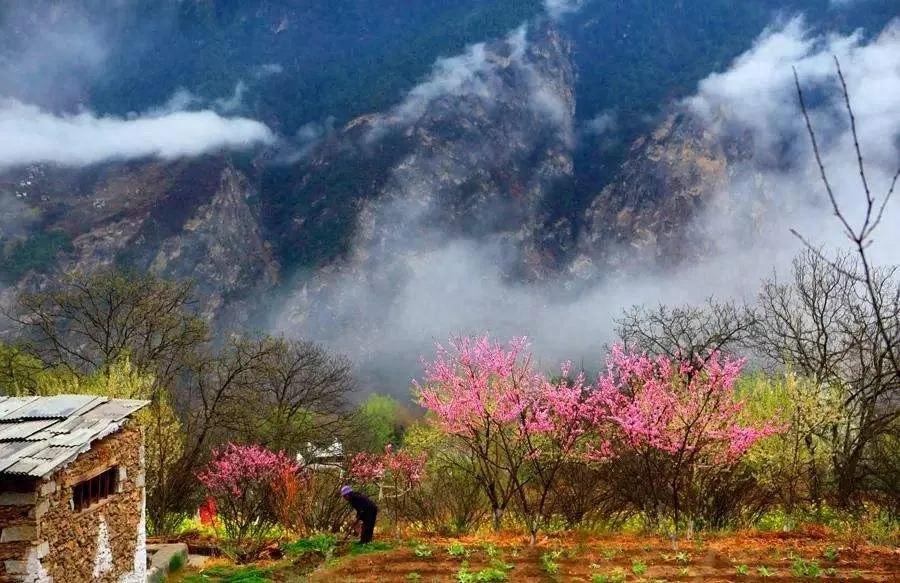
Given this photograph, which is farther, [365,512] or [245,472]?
[245,472]

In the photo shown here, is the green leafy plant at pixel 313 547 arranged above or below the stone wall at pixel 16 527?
below

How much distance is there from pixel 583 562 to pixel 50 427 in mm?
8870

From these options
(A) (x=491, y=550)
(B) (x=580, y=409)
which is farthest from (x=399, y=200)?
A: (A) (x=491, y=550)

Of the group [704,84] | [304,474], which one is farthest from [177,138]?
[304,474]

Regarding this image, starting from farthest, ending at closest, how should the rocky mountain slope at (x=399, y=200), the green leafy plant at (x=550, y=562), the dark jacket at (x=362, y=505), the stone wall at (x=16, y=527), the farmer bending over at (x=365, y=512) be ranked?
1. the rocky mountain slope at (x=399, y=200)
2. the farmer bending over at (x=365, y=512)
3. the dark jacket at (x=362, y=505)
4. the green leafy plant at (x=550, y=562)
5. the stone wall at (x=16, y=527)

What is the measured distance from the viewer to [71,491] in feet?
31.7

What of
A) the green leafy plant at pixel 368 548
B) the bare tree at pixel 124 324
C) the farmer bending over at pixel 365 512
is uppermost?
the bare tree at pixel 124 324

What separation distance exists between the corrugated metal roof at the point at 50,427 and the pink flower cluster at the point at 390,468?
998cm

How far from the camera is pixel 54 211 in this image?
10188 centimetres

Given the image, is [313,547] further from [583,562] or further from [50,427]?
[50,427]

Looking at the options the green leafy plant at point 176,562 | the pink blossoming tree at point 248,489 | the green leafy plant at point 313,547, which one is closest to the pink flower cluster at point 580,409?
the green leafy plant at point 313,547

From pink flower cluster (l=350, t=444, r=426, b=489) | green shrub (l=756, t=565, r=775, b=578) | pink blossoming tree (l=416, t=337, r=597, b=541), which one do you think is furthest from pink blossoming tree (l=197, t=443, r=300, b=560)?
green shrub (l=756, t=565, r=775, b=578)

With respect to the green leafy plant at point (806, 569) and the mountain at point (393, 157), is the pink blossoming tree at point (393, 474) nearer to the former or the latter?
the green leafy plant at point (806, 569)

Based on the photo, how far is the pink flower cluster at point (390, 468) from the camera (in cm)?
2027
